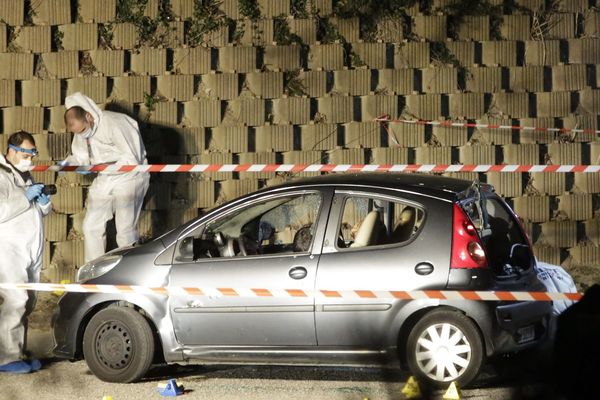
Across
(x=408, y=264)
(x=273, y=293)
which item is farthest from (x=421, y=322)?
(x=273, y=293)

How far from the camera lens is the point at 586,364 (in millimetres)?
4148

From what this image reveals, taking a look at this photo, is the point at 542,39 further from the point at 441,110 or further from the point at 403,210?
the point at 403,210

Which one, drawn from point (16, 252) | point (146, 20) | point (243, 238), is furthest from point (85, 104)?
point (243, 238)

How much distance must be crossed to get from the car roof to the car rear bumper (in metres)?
0.85

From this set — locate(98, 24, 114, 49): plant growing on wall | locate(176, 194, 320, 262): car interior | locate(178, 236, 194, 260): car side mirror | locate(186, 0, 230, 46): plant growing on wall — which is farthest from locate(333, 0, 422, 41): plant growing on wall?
locate(178, 236, 194, 260): car side mirror

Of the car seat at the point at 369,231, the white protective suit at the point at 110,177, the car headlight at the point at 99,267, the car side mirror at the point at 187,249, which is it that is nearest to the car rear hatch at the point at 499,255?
the car seat at the point at 369,231

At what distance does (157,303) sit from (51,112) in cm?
452

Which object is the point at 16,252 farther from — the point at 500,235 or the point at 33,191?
the point at 500,235

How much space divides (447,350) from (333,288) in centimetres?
85

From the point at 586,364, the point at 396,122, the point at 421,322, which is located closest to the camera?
the point at 586,364

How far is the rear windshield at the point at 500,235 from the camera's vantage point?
8.89 m

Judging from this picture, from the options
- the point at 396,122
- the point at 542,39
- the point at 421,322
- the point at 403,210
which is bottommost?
the point at 421,322

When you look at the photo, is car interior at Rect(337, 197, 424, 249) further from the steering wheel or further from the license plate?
the license plate

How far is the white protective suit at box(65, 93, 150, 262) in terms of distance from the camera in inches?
483
